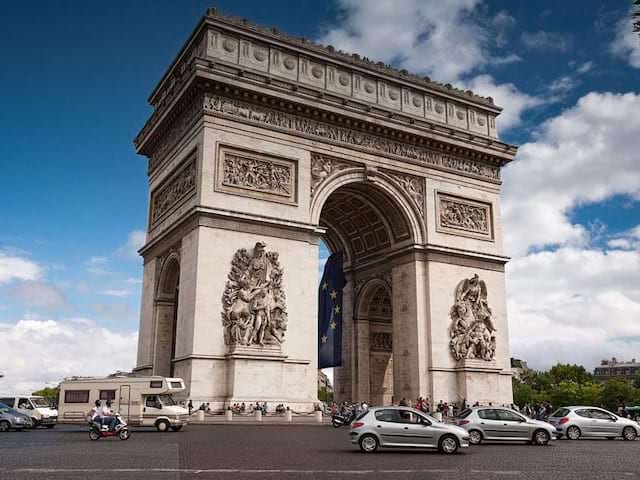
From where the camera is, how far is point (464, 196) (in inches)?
1382

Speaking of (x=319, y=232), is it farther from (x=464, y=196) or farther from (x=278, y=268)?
(x=464, y=196)

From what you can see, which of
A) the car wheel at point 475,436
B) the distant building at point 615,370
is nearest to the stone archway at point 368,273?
the car wheel at point 475,436

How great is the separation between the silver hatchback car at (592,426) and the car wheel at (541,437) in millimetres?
4025

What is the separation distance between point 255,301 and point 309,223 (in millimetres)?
4521

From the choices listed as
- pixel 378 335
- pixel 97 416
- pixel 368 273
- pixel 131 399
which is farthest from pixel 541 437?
pixel 378 335

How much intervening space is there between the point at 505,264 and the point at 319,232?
1114 centimetres

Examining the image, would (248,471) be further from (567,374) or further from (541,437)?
(567,374)

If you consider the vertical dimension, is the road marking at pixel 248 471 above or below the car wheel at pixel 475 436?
below

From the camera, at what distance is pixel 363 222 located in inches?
1423

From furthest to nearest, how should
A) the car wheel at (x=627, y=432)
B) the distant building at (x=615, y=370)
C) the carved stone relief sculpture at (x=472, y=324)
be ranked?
the distant building at (x=615, y=370) < the carved stone relief sculpture at (x=472, y=324) < the car wheel at (x=627, y=432)

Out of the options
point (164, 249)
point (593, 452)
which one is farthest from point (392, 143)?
point (593, 452)

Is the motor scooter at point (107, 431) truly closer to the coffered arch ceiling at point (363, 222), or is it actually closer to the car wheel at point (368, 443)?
the car wheel at point (368, 443)

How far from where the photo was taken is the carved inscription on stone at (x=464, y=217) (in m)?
34.2

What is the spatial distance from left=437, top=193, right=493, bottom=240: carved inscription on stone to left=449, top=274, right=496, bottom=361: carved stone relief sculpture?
103 inches
